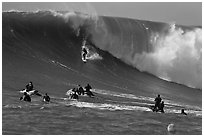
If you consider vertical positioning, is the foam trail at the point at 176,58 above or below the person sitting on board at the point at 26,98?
above

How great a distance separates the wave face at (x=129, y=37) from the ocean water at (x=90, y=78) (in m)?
0.07

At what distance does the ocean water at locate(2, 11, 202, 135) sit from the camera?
14.6m

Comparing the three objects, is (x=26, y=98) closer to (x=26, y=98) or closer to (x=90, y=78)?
(x=26, y=98)

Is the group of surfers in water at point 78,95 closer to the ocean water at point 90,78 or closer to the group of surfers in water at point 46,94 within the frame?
the group of surfers in water at point 46,94

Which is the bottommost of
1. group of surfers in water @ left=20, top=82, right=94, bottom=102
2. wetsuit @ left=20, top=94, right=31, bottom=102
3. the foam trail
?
wetsuit @ left=20, top=94, right=31, bottom=102

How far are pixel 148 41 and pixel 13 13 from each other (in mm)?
9906

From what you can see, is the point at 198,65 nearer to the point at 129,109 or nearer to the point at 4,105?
the point at 129,109

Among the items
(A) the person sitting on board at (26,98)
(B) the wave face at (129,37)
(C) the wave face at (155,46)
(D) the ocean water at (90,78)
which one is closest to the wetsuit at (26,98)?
(A) the person sitting on board at (26,98)

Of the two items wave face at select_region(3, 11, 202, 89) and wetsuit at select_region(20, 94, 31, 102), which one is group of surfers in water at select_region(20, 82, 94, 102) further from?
wave face at select_region(3, 11, 202, 89)

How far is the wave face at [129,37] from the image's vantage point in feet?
98.1

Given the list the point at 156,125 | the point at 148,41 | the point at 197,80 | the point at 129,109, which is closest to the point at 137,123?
the point at 156,125

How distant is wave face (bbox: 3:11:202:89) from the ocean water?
71 millimetres

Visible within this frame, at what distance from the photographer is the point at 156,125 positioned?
15.2 metres

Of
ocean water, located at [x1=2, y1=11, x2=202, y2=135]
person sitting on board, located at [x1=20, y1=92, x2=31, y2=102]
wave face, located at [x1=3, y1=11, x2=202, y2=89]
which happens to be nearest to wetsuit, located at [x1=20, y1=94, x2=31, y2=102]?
person sitting on board, located at [x1=20, y1=92, x2=31, y2=102]
